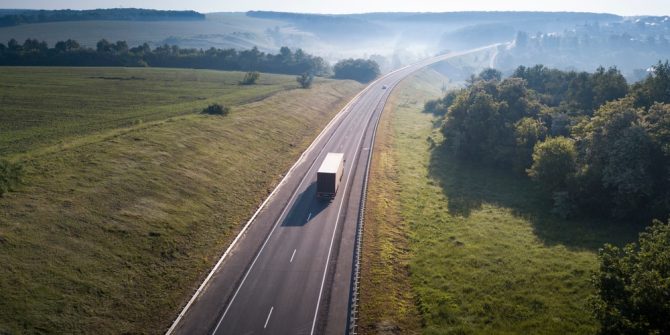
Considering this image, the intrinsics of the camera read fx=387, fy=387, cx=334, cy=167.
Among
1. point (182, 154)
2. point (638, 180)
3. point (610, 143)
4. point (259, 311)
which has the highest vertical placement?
point (610, 143)

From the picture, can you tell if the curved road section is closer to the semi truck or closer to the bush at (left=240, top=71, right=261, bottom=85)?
the semi truck

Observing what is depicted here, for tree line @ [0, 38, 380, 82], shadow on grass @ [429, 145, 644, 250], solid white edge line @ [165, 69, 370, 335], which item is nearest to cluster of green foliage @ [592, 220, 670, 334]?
shadow on grass @ [429, 145, 644, 250]

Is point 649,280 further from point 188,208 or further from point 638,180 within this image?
point 188,208

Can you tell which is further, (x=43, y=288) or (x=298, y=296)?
(x=298, y=296)

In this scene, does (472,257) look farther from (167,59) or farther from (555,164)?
(167,59)

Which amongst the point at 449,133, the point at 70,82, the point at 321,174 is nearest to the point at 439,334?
the point at 321,174

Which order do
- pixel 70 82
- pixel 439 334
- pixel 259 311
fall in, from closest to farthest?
pixel 439 334, pixel 259 311, pixel 70 82

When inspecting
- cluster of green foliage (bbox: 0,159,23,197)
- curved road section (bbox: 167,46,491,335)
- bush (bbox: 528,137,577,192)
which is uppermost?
bush (bbox: 528,137,577,192)

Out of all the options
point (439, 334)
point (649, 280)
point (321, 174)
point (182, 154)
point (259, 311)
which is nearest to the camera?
point (649, 280)
